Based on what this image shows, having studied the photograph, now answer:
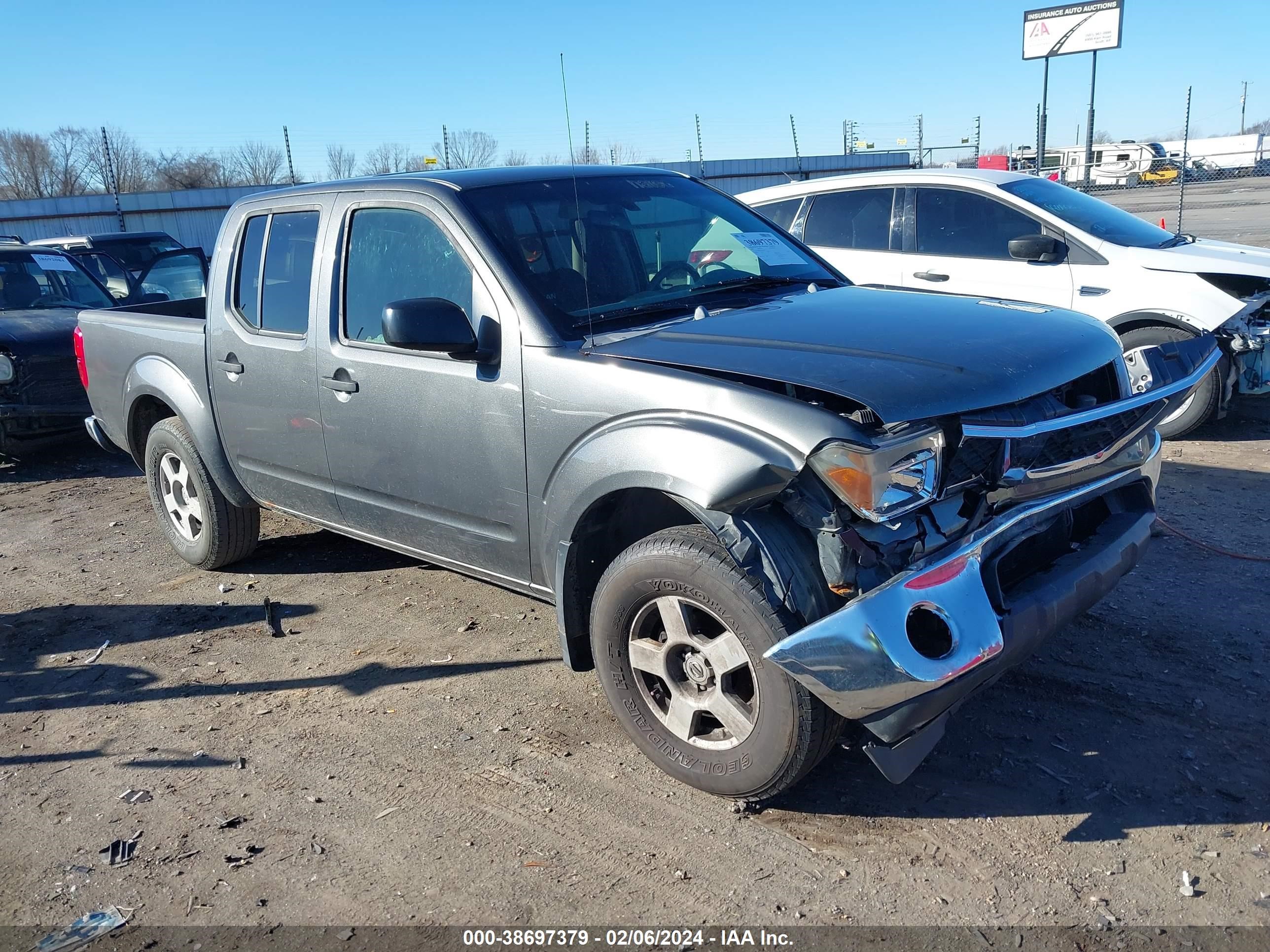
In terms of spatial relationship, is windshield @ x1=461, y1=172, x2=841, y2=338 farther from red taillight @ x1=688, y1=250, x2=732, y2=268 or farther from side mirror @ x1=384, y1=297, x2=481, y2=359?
side mirror @ x1=384, y1=297, x2=481, y2=359

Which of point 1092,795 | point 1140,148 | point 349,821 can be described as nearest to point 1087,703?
point 1092,795

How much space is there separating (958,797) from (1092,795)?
40cm

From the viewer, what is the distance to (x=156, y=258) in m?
12.1

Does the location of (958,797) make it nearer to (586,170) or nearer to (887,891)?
(887,891)

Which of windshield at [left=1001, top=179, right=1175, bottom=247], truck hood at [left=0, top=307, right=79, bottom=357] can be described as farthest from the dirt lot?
truck hood at [left=0, top=307, right=79, bottom=357]

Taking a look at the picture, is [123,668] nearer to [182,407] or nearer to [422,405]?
[182,407]

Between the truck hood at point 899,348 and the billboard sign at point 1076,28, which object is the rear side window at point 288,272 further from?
the billboard sign at point 1076,28

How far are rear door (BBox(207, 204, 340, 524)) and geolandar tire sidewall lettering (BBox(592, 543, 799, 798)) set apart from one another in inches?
69.4

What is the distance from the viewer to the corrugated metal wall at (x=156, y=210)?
2255 cm

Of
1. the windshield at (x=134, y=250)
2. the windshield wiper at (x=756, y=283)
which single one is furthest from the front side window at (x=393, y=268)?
the windshield at (x=134, y=250)

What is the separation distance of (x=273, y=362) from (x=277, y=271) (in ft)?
1.47

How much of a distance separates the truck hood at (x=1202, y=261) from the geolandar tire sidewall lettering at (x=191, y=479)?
6.11 m

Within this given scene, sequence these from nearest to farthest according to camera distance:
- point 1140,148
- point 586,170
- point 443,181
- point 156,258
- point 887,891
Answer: point 887,891
point 443,181
point 586,170
point 156,258
point 1140,148

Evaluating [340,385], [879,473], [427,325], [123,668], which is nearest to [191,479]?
[123,668]
